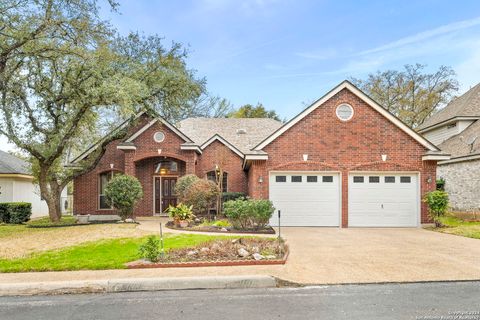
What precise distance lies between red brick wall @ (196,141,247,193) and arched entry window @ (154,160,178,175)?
1343 mm

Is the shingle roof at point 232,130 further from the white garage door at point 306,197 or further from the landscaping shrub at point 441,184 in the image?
the landscaping shrub at point 441,184

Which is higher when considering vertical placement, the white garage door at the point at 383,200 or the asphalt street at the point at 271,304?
the white garage door at the point at 383,200

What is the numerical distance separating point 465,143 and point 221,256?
18763mm

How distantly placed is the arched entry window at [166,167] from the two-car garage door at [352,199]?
7.04 meters

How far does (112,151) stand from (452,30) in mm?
19293

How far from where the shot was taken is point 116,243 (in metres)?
10.2

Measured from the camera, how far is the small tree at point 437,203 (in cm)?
1451

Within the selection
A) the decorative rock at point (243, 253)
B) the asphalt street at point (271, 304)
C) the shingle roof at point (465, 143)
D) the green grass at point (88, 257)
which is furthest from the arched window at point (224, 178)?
the asphalt street at point (271, 304)

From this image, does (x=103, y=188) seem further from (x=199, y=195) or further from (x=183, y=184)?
(x=199, y=195)

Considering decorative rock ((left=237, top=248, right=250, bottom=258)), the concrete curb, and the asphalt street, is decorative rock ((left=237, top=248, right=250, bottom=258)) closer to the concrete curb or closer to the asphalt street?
the concrete curb

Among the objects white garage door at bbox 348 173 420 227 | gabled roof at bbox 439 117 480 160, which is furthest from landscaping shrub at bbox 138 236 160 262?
gabled roof at bbox 439 117 480 160

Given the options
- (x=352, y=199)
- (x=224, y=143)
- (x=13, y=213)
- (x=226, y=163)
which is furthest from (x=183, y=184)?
(x=13, y=213)

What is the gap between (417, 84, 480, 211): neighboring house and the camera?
19062mm

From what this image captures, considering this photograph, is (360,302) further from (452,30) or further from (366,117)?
(452,30)
